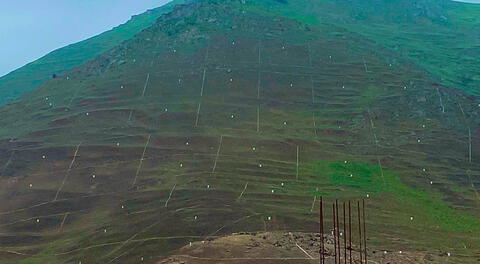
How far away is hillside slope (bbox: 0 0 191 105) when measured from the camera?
390ft

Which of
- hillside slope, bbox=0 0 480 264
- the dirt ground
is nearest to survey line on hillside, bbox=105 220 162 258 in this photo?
hillside slope, bbox=0 0 480 264

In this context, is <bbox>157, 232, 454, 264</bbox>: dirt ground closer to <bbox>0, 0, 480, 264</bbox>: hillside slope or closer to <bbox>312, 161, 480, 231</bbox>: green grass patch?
<bbox>0, 0, 480, 264</bbox>: hillside slope

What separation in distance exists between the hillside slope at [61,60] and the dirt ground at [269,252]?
88645mm

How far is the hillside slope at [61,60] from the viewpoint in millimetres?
118875

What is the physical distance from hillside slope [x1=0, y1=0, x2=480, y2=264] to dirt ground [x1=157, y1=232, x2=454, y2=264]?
13.1 feet

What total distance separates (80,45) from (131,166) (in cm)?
7975

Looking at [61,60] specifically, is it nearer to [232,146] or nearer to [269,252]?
[232,146]

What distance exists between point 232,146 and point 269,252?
3285 cm

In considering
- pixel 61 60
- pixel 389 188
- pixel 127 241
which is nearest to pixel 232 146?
pixel 389 188

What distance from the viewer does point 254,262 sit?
34.0 metres

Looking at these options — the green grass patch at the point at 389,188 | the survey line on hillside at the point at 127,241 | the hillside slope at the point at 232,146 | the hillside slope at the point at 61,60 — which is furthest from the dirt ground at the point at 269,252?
the hillside slope at the point at 61,60

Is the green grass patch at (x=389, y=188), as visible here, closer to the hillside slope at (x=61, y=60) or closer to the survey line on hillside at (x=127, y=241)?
the survey line on hillside at (x=127, y=241)

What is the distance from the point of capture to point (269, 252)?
116 ft

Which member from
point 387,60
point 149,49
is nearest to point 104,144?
point 149,49
